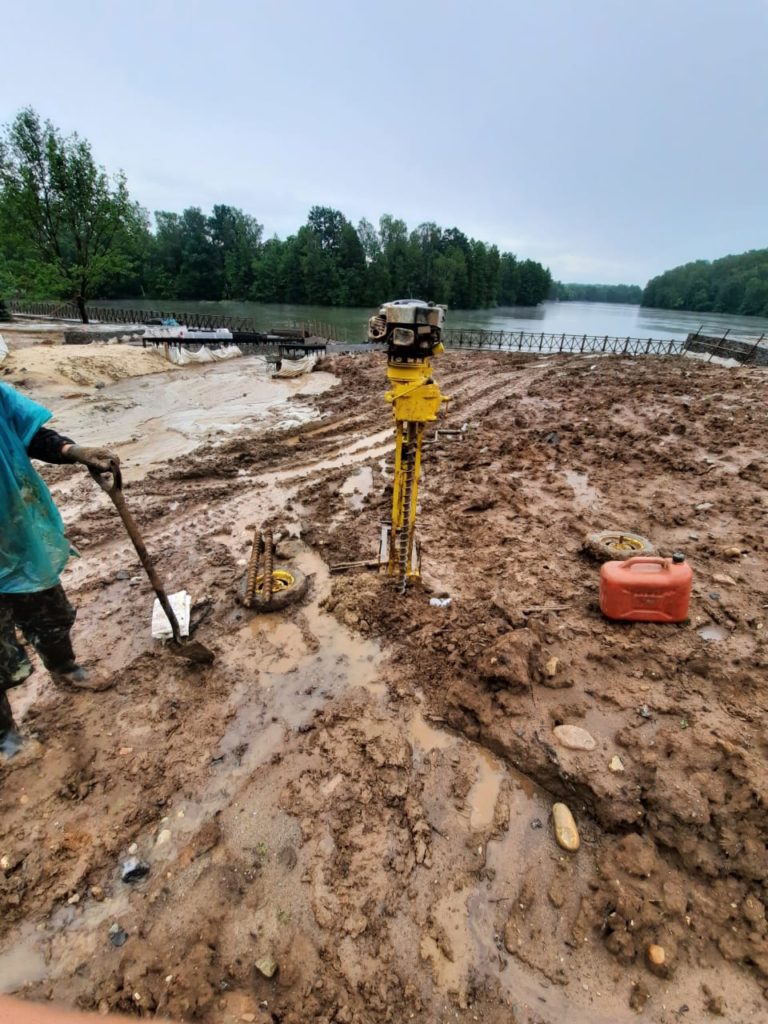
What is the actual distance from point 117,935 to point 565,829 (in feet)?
7.70

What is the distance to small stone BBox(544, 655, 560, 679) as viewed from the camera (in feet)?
11.0

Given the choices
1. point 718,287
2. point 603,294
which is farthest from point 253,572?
point 603,294

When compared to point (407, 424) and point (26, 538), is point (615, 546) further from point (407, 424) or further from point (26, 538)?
point (26, 538)

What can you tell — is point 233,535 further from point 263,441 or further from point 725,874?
point 725,874

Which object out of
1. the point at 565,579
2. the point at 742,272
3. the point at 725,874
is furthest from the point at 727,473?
the point at 742,272

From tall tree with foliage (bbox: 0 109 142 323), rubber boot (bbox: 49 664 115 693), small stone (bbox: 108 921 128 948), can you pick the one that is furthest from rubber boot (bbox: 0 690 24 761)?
tall tree with foliage (bbox: 0 109 142 323)

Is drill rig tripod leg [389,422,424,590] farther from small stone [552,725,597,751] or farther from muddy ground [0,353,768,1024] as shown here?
small stone [552,725,597,751]

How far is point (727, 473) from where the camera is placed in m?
6.84

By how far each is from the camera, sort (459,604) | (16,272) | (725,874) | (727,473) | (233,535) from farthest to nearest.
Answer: (16,272) → (727,473) → (233,535) → (459,604) → (725,874)

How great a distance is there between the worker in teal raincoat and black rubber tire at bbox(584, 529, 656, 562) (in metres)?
4.49

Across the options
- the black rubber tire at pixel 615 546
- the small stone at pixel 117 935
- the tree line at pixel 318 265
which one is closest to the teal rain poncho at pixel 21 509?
the small stone at pixel 117 935

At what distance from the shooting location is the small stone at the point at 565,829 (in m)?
2.47

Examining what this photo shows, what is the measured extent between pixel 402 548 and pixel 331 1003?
9.91ft

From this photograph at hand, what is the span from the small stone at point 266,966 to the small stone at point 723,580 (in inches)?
178
